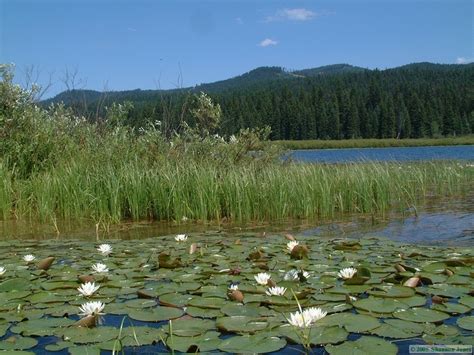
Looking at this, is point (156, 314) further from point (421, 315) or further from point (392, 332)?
point (421, 315)

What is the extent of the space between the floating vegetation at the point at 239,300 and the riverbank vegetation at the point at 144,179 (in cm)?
299

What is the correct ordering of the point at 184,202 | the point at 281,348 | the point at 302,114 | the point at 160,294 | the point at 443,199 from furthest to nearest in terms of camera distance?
the point at 302,114, the point at 443,199, the point at 184,202, the point at 160,294, the point at 281,348

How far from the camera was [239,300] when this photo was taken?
2768 mm

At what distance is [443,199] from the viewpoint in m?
9.84

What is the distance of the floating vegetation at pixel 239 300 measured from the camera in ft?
7.22

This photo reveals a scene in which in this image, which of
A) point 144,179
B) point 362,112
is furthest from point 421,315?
point 362,112

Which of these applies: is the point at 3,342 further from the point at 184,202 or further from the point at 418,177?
the point at 418,177

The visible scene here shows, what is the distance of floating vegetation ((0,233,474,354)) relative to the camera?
7.22ft

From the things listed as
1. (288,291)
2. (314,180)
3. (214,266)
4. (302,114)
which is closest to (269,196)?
(314,180)

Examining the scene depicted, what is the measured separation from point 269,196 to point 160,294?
16.0 feet

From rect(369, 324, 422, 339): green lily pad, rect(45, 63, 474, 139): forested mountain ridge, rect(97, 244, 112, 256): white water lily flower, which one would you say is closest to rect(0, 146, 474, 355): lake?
rect(369, 324, 422, 339): green lily pad

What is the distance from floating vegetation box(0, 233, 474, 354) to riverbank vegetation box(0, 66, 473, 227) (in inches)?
118

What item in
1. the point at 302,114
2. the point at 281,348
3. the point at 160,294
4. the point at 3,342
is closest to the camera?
the point at 281,348

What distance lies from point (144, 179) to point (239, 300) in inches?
201
